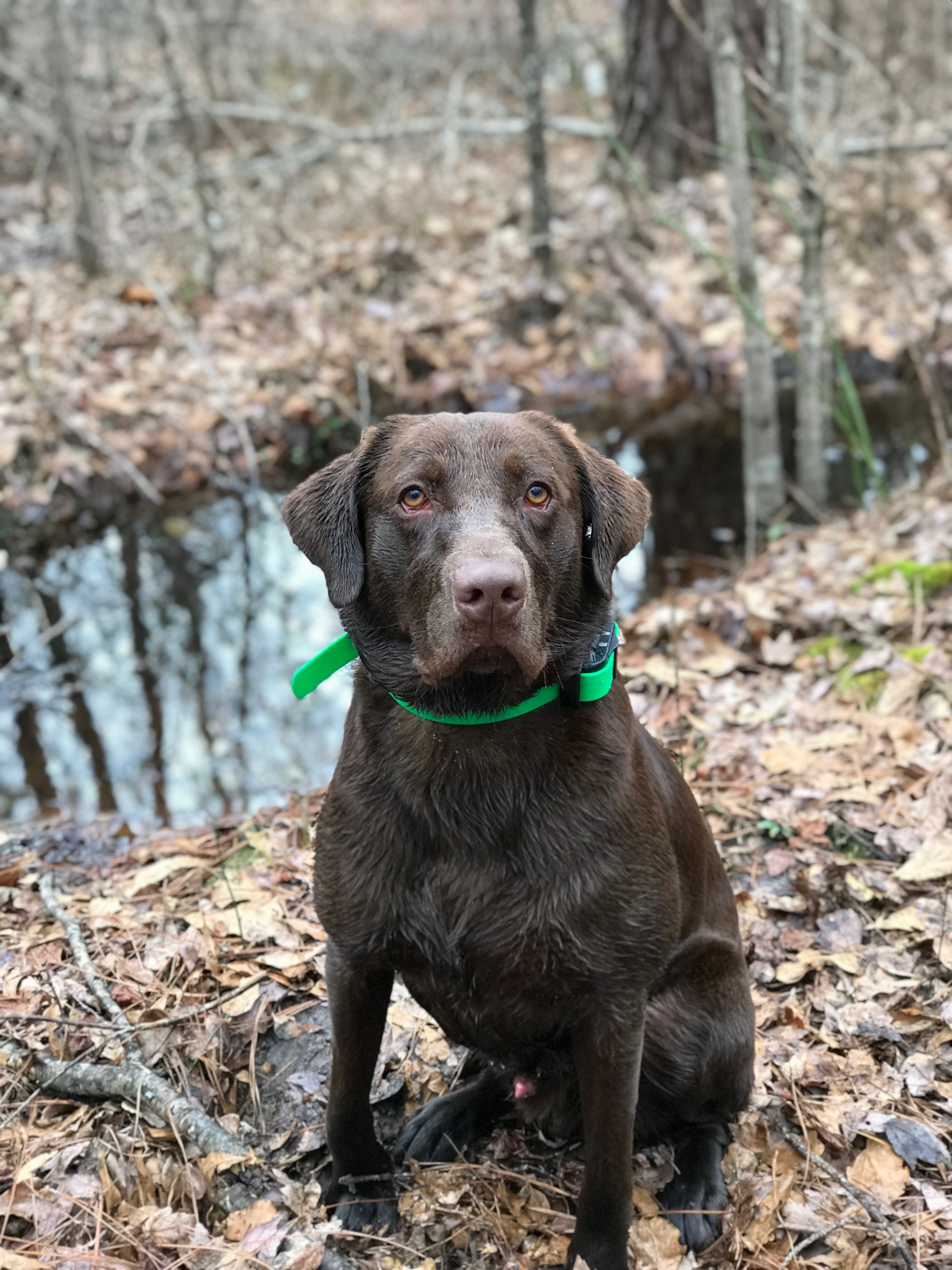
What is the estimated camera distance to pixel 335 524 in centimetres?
283

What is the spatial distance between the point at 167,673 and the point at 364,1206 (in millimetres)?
4568

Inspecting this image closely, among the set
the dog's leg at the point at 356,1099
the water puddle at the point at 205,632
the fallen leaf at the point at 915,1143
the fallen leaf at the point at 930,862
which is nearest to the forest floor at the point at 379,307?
the water puddle at the point at 205,632

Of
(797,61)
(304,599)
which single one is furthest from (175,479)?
(797,61)

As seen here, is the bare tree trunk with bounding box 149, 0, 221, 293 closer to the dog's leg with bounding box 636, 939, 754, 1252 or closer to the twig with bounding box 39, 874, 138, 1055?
the twig with bounding box 39, 874, 138, 1055

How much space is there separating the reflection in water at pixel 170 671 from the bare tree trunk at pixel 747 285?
3.35 feet

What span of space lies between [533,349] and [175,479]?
3768 millimetres

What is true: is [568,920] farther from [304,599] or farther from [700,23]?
[700,23]

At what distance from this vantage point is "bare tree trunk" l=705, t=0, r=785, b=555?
6500mm

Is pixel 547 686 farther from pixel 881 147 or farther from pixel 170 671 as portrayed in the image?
pixel 881 147

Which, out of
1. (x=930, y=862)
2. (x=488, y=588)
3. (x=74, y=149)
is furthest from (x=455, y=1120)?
(x=74, y=149)

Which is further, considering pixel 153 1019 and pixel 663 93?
pixel 663 93

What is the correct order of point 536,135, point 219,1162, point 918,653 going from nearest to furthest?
1. point 219,1162
2. point 918,653
3. point 536,135

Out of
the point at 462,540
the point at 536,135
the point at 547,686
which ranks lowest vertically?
the point at 547,686

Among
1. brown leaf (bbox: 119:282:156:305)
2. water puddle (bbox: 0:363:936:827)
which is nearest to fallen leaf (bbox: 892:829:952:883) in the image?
water puddle (bbox: 0:363:936:827)
